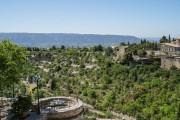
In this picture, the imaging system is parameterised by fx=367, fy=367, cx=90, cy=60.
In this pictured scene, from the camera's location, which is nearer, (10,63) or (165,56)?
(10,63)

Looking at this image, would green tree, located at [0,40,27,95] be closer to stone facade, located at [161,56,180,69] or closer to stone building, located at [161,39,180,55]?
stone facade, located at [161,56,180,69]

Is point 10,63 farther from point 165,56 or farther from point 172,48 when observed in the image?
point 172,48

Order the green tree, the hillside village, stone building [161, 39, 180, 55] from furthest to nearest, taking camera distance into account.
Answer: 1. stone building [161, 39, 180, 55]
2. the hillside village
3. the green tree

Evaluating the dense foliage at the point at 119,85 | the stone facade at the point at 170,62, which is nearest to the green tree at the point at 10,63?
the dense foliage at the point at 119,85

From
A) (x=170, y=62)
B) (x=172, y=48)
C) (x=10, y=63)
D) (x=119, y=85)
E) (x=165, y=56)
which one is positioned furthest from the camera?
(x=172, y=48)

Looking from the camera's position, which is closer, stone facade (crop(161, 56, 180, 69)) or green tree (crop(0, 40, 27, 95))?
green tree (crop(0, 40, 27, 95))

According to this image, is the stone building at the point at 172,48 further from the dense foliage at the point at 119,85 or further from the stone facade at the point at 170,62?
the dense foliage at the point at 119,85

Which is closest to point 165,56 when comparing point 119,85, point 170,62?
point 170,62

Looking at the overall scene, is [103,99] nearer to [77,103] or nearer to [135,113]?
[135,113]

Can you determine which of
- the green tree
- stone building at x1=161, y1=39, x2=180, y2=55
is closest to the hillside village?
stone building at x1=161, y1=39, x2=180, y2=55

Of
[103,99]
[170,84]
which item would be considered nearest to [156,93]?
[170,84]

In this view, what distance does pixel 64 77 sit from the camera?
208 feet

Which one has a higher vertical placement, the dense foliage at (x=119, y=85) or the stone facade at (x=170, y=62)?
the stone facade at (x=170, y=62)

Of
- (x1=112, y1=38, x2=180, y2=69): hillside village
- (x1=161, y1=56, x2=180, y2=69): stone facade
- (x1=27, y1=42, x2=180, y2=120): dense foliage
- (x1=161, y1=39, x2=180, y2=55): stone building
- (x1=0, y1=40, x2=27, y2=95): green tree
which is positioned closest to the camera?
(x1=0, y1=40, x2=27, y2=95): green tree
